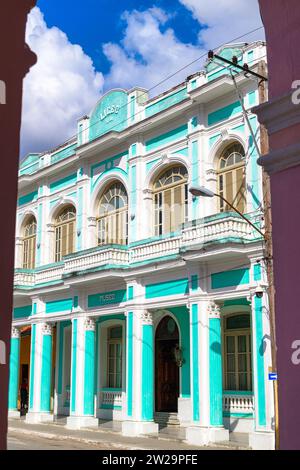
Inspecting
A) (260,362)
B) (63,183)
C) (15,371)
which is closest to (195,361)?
(260,362)

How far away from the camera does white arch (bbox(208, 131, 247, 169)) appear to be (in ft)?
53.1

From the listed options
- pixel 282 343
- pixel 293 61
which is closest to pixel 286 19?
pixel 293 61

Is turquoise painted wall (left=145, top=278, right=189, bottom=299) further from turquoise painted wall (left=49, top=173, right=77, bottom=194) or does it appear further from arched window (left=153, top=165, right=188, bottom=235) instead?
turquoise painted wall (left=49, top=173, right=77, bottom=194)

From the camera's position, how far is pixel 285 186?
393 cm

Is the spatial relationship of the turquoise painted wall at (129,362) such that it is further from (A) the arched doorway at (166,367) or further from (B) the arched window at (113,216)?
(B) the arched window at (113,216)

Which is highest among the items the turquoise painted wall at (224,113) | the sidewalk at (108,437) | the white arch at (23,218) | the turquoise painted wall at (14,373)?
the turquoise painted wall at (224,113)

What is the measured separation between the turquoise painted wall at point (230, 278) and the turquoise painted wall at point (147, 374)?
303 centimetres

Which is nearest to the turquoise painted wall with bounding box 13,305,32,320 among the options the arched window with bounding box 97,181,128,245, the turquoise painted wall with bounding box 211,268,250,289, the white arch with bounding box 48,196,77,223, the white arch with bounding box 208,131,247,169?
the white arch with bounding box 48,196,77,223

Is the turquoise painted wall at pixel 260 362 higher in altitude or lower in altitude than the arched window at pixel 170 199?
lower

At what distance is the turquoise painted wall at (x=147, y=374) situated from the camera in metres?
17.6

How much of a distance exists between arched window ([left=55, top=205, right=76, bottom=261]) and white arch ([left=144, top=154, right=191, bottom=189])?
448 cm

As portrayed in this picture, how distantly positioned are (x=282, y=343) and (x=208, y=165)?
44.5 feet

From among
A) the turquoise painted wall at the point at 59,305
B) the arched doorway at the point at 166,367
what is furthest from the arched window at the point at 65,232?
the arched doorway at the point at 166,367

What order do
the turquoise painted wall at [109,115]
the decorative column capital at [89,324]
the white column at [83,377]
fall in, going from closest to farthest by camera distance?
the white column at [83,377] → the turquoise painted wall at [109,115] → the decorative column capital at [89,324]
